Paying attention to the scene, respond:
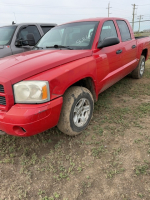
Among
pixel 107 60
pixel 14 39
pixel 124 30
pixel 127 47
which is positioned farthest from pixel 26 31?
pixel 107 60

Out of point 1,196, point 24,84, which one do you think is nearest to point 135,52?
point 24,84

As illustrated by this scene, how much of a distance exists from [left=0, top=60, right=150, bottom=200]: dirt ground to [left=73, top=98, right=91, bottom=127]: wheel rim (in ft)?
0.69

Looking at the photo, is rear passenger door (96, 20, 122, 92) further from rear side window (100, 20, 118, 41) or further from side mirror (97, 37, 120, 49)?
side mirror (97, 37, 120, 49)

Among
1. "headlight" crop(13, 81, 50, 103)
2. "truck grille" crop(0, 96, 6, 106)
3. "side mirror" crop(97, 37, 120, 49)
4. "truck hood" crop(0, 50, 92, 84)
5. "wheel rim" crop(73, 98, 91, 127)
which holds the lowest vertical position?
"wheel rim" crop(73, 98, 91, 127)

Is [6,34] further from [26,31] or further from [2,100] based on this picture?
[2,100]

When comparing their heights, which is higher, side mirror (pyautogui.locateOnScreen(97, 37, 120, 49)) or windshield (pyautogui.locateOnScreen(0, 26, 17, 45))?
windshield (pyautogui.locateOnScreen(0, 26, 17, 45))

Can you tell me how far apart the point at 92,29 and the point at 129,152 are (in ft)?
7.01

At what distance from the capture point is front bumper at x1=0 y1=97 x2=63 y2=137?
1.80m

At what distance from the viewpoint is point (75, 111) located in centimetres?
245

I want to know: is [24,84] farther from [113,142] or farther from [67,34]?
[67,34]

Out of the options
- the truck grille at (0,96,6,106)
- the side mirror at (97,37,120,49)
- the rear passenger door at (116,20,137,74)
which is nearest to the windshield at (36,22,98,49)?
the side mirror at (97,37,120,49)

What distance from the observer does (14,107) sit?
6.14ft

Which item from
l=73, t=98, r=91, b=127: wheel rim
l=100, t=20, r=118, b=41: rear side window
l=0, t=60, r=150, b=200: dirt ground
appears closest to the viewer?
l=0, t=60, r=150, b=200: dirt ground

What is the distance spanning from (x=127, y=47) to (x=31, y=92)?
2.76m
